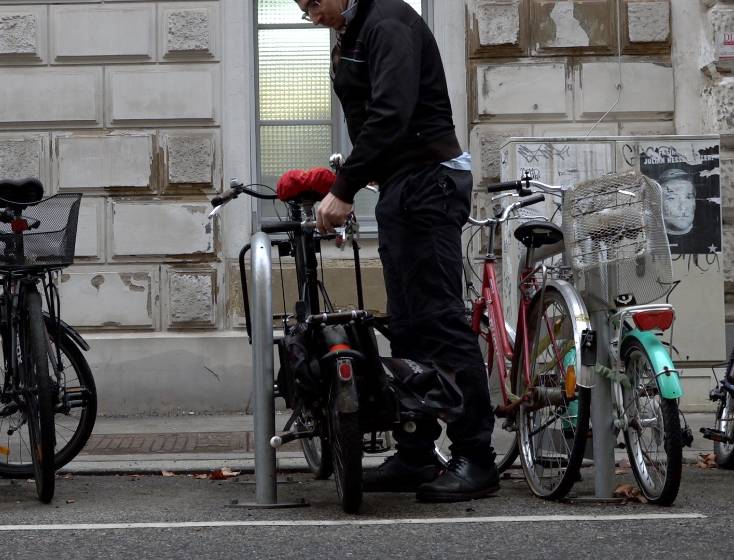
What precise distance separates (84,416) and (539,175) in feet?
11.4

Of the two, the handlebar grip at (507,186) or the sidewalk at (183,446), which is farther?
the sidewalk at (183,446)

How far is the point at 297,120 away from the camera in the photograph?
30.9ft

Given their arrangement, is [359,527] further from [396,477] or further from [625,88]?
[625,88]

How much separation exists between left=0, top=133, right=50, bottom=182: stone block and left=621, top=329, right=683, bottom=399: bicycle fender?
17.0ft

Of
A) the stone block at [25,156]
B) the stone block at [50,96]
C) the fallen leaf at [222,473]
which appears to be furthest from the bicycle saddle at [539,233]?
the stone block at [25,156]

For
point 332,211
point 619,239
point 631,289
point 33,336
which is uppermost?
point 332,211

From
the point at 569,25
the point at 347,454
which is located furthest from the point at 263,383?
the point at 569,25

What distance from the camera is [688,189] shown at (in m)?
8.33

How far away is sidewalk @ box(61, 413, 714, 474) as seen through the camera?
20.6 feet

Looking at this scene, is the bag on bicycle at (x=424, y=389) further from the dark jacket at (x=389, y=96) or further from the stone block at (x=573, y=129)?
the stone block at (x=573, y=129)

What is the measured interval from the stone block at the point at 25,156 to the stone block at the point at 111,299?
68 cm

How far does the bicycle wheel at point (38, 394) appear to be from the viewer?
16.8 ft

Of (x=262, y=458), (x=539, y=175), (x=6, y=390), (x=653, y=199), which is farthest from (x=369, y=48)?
(x=539, y=175)

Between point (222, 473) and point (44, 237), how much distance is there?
4.44ft
